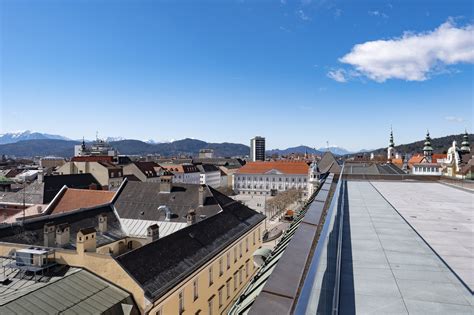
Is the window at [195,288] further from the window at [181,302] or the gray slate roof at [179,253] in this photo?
the window at [181,302]

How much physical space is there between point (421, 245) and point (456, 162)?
8057cm

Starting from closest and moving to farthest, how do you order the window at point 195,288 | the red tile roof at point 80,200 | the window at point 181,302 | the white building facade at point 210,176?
the window at point 181,302 < the window at point 195,288 < the red tile roof at point 80,200 < the white building facade at point 210,176

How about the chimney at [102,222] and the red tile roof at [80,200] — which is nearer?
the chimney at [102,222]

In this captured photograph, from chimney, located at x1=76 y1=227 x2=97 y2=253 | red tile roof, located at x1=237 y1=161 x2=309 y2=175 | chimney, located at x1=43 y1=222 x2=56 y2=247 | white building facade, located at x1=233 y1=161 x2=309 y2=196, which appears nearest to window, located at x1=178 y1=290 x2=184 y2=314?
chimney, located at x1=76 y1=227 x2=97 y2=253

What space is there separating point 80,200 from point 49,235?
46.7 feet

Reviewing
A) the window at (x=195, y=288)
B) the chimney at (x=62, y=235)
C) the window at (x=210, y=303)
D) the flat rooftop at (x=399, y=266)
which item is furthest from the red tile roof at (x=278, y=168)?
the flat rooftop at (x=399, y=266)

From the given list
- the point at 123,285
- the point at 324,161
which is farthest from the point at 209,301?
the point at 324,161

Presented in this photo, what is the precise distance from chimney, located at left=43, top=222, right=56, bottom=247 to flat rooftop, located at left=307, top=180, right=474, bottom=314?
2115 cm

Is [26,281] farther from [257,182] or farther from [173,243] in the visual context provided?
[257,182]

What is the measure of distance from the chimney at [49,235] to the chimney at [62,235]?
0.34 metres

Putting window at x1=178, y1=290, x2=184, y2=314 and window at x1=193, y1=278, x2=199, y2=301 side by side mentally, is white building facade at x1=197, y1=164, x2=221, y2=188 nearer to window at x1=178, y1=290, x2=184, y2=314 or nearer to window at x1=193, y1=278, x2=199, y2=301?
window at x1=193, y1=278, x2=199, y2=301

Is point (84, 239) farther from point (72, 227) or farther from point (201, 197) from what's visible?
point (201, 197)

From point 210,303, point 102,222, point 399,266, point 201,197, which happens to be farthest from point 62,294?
point 201,197

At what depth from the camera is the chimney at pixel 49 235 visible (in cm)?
2211
